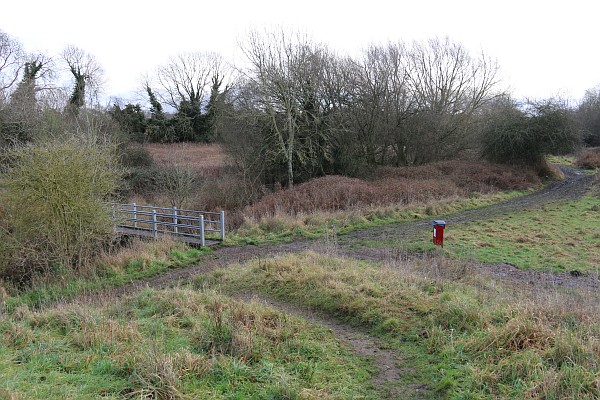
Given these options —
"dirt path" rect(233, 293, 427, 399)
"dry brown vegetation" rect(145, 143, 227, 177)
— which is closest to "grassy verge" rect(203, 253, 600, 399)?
"dirt path" rect(233, 293, 427, 399)

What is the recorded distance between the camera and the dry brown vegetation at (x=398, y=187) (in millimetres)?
19797

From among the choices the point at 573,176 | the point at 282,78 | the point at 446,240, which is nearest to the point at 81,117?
the point at 282,78

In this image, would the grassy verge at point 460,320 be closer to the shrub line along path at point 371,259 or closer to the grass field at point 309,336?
the grass field at point 309,336

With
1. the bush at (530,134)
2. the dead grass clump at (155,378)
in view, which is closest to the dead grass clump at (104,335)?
the dead grass clump at (155,378)

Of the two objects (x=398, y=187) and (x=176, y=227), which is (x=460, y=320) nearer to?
(x=176, y=227)

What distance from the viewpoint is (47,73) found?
37.2 metres

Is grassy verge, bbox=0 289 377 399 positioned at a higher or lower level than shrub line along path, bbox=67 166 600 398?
higher

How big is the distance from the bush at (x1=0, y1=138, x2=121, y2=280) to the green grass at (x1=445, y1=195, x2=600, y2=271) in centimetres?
994

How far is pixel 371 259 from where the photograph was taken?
1155cm

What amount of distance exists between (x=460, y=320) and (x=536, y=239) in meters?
9.17

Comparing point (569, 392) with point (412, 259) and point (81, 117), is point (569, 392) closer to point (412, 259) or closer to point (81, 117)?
point (412, 259)

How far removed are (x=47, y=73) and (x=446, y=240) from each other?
36.3m

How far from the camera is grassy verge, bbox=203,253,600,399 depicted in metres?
4.47

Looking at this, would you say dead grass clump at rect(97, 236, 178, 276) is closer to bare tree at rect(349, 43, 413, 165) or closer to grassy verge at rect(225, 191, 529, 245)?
grassy verge at rect(225, 191, 529, 245)
